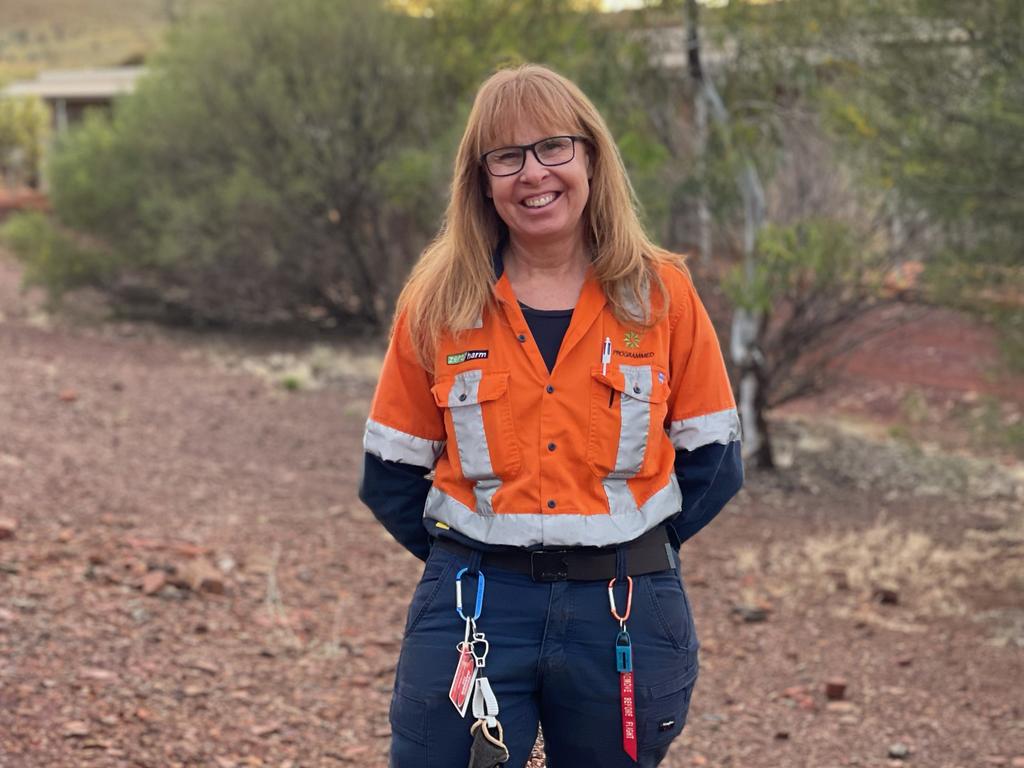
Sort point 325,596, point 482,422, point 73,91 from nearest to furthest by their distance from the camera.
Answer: point 482,422 < point 325,596 < point 73,91

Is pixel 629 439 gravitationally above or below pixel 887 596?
above

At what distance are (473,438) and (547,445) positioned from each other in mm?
150

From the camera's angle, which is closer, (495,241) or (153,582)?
(495,241)

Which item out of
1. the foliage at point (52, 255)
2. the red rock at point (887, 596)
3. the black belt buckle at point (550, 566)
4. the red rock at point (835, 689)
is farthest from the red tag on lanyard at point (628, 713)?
the foliage at point (52, 255)

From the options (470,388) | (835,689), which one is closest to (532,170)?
(470,388)

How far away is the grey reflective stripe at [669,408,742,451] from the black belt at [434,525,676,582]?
0.24m

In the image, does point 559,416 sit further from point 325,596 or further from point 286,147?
point 286,147

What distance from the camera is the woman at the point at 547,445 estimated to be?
7.88 ft

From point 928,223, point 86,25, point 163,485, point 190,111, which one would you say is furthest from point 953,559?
point 86,25

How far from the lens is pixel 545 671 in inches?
94.3

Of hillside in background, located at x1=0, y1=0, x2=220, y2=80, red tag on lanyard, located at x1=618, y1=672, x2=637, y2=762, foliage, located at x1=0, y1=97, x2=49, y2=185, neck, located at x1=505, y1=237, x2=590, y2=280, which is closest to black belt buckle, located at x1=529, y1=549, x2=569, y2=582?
red tag on lanyard, located at x1=618, y1=672, x2=637, y2=762

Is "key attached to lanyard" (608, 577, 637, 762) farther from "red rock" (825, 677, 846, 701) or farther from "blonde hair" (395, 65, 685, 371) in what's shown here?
"red rock" (825, 677, 846, 701)

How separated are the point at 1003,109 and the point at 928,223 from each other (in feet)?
9.04

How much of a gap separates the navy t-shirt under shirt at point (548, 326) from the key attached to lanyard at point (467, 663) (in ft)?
1.64
